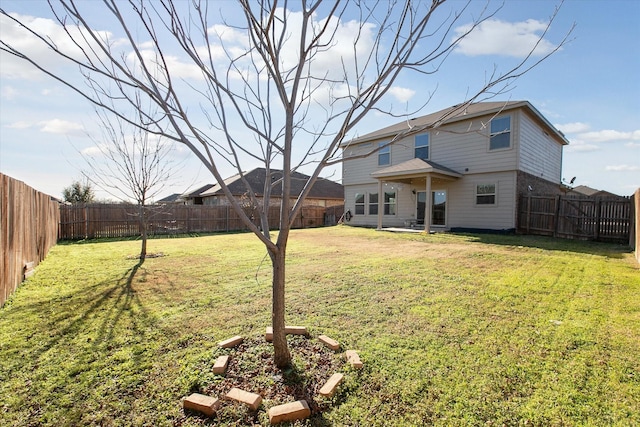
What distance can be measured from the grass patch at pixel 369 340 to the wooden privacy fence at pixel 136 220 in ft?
22.6

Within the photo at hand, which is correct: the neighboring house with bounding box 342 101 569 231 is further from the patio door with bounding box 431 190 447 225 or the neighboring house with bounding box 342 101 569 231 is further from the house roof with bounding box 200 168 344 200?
the house roof with bounding box 200 168 344 200

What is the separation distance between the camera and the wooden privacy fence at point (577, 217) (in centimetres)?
991

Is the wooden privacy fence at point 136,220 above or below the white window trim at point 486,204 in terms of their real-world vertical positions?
below

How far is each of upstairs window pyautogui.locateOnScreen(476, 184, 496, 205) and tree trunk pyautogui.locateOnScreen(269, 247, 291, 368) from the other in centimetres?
1282

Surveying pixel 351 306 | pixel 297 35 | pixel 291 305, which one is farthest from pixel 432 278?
pixel 297 35

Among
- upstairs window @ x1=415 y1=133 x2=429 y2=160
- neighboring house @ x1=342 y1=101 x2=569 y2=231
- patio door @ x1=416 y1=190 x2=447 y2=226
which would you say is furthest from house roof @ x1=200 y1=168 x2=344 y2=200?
patio door @ x1=416 y1=190 x2=447 y2=226

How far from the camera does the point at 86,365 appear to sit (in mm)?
2496

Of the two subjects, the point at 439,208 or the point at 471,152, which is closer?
the point at 471,152

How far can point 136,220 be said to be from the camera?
1498cm

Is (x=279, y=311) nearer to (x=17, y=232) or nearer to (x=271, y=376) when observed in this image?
(x=271, y=376)

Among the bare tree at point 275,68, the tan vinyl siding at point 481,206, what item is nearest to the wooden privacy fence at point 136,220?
the bare tree at point 275,68

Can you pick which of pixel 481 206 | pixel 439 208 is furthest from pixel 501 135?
pixel 439 208

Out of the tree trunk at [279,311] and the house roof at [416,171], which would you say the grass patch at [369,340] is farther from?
the house roof at [416,171]

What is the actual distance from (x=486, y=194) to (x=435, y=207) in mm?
2436
